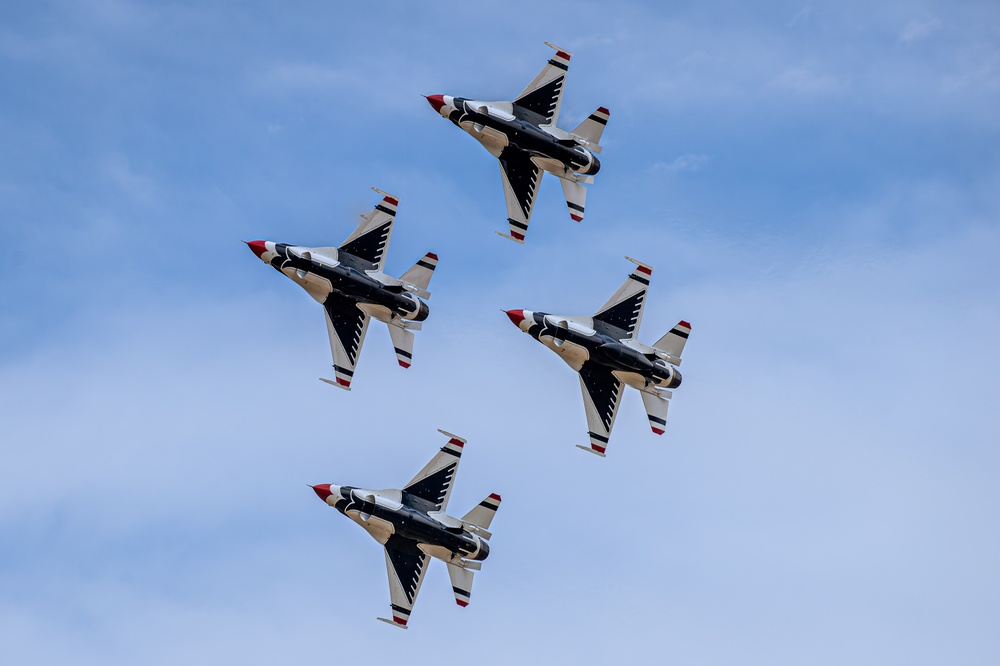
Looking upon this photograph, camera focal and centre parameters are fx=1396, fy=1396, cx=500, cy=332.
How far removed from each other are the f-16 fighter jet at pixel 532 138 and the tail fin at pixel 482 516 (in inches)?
822

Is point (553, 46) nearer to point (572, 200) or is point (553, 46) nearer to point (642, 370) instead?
point (572, 200)

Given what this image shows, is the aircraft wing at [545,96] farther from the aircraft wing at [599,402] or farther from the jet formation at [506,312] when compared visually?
the aircraft wing at [599,402]

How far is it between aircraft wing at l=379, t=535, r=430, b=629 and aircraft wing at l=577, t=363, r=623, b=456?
15.8m

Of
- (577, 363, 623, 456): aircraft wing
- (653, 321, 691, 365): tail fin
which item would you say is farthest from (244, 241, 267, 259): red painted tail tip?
(653, 321, 691, 365): tail fin

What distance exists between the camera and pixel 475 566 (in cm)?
10306

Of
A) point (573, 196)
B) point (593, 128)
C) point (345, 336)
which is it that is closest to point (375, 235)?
point (345, 336)

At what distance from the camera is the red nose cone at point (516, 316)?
350ft

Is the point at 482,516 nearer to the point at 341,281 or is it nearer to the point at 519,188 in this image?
the point at 341,281

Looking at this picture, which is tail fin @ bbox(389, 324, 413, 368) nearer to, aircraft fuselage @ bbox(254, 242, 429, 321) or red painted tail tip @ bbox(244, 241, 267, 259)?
aircraft fuselage @ bbox(254, 242, 429, 321)

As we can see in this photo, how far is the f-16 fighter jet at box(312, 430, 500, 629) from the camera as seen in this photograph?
337 feet

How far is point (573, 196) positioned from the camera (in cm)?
10888

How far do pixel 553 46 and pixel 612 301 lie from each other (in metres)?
20.6

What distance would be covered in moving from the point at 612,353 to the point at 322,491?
946 inches

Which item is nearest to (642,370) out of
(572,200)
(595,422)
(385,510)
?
(595,422)
